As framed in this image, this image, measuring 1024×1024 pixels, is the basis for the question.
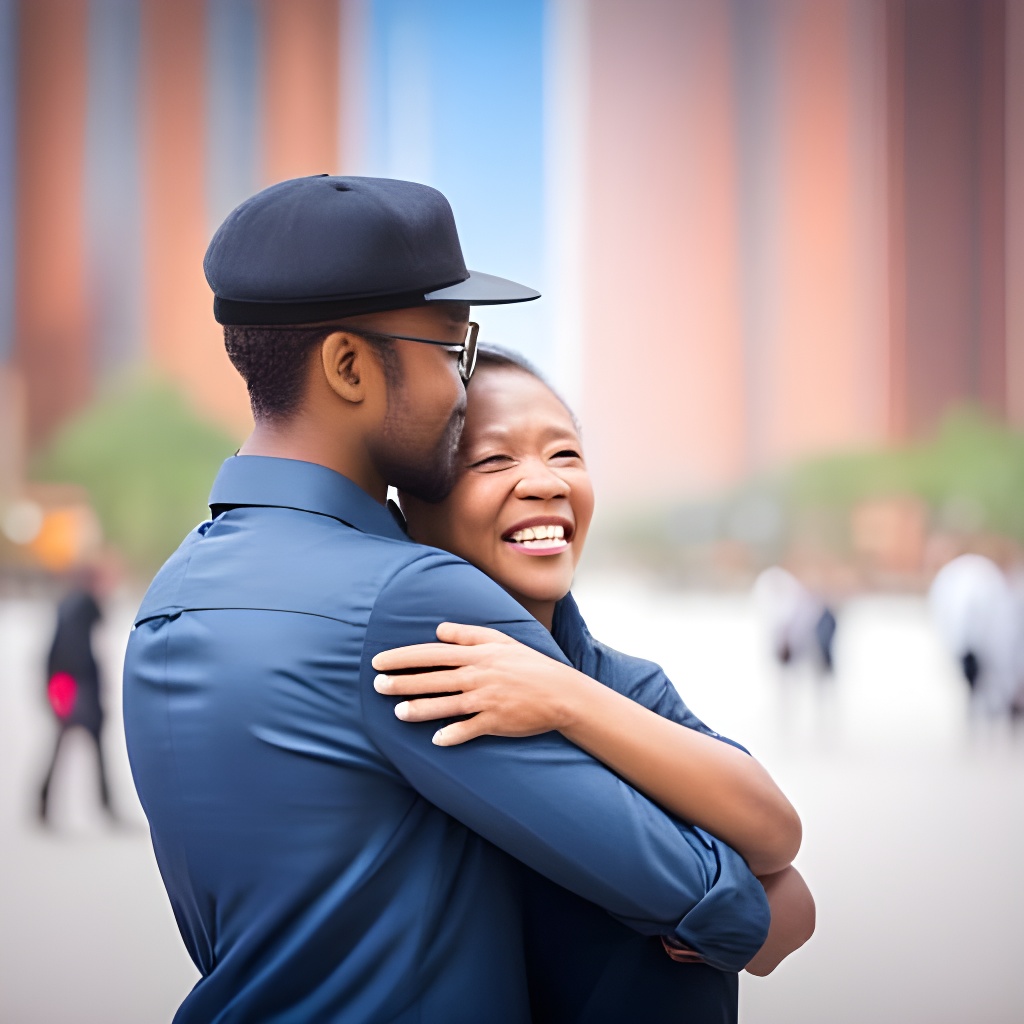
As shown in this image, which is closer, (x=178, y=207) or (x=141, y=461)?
(x=178, y=207)

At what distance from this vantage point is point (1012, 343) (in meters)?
36.4

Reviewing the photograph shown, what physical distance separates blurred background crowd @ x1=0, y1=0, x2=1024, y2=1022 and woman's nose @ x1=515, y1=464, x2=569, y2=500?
24.4 m

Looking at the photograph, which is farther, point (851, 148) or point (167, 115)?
point (851, 148)

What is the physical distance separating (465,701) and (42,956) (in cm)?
417

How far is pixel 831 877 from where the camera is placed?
5773 mm

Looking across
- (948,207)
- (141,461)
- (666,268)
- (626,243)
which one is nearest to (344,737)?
(141,461)

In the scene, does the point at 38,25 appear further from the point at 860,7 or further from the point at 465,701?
the point at 465,701

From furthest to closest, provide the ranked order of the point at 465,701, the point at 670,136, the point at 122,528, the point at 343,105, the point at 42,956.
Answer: the point at 670,136 < the point at 343,105 < the point at 122,528 < the point at 42,956 < the point at 465,701

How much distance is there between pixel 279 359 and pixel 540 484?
1.40ft

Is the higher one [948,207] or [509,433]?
[948,207]

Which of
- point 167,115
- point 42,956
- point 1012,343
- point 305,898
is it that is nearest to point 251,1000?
point 305,898

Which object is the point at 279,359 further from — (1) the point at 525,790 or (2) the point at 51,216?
(2) the point at 51,216

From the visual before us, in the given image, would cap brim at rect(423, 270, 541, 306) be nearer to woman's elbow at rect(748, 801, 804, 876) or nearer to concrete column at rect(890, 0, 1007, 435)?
woman's elbow at rect(748, 801, 804, 876)

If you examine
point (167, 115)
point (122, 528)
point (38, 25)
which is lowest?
point (122, 528)
